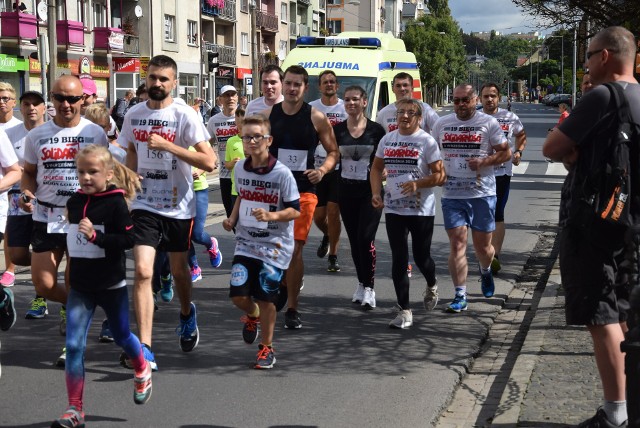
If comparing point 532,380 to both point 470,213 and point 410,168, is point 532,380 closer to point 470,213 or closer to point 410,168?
point 410,168

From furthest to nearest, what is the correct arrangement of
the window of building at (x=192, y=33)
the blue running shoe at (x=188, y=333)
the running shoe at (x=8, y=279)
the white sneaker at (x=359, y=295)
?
the window of building at (x=192, y=33)
the running shoe at (x=8, y=279)
the white sneaker at (x=359, y=295)
the blue running shoe at (x=188, y=333)

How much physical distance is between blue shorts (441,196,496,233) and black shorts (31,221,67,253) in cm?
354

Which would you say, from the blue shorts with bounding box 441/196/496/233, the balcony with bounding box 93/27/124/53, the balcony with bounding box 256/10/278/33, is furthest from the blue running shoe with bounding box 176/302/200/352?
the balcony with bounding box 256/10/278/33

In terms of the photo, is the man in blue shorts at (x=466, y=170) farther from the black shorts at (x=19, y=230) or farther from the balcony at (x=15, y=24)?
the balcony at (x=15, y=24)

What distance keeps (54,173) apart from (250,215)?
133cm

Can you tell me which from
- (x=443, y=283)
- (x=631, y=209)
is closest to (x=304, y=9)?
(x=443, y=283)

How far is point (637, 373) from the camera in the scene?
13.8ft

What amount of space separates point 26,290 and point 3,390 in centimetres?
359

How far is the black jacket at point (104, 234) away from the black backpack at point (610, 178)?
2.37 metres

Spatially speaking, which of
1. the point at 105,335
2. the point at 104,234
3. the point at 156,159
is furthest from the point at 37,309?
the point at 104,234

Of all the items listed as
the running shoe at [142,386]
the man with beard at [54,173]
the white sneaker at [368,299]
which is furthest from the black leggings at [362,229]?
the running shoe at [142,386]

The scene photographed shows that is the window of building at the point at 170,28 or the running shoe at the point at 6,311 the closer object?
the running shoe at the point at 6,311

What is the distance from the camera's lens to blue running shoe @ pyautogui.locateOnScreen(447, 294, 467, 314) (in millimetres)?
8836

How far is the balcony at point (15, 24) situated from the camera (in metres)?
35.2
